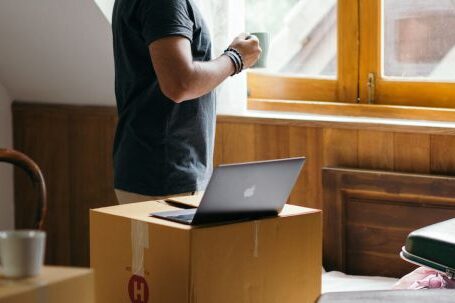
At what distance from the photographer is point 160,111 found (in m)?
2.32

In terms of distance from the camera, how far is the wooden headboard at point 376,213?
2879 mm

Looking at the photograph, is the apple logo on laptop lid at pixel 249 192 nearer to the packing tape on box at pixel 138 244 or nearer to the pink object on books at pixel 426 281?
the packing tape on box at pixel 138 244

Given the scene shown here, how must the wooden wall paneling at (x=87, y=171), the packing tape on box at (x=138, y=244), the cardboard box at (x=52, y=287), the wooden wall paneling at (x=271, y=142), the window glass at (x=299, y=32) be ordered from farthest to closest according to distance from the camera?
the wooden wall paneling at (x=87, y=171), the window glass at (x=299, y=32), the wooden wall paneling at (x=271, y=142), the packing tape on box at (x=138, y=244), the cardboard box at (x=52, y=287)

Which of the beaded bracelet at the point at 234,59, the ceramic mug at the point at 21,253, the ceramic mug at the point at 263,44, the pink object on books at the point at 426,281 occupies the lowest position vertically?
the pink object on books at the point at 426,281

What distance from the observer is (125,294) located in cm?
209

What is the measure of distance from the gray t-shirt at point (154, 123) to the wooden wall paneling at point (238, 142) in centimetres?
92

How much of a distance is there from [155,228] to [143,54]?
518mm

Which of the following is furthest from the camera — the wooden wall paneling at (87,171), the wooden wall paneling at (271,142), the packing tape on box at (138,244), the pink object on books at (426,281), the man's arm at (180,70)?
the wooden wall paneling at (87,171)

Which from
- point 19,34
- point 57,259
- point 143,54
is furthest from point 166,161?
point 57,259

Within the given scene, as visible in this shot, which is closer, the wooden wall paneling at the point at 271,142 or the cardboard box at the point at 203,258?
the cardboard box at the point at 203,258

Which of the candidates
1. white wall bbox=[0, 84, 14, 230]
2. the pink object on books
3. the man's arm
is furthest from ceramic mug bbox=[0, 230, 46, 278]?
white wall bbox=[0, 84, 14, 230]

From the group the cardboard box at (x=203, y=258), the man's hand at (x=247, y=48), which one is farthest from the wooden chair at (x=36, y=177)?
the man's hand at (x=247, y=48)

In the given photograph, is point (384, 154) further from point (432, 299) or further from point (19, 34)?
point (19, 34)

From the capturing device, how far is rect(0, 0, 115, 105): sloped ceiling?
11.0 ft
